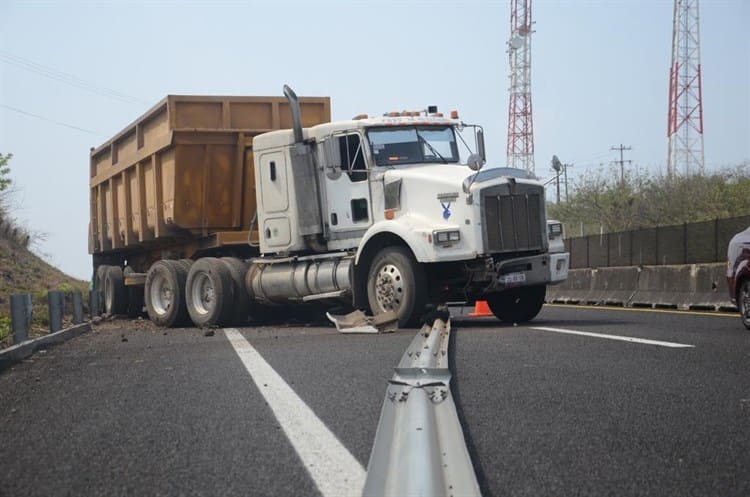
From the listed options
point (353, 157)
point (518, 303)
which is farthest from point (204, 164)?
point (518, 303)

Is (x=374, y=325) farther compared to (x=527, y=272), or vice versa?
(x=527, y=272)

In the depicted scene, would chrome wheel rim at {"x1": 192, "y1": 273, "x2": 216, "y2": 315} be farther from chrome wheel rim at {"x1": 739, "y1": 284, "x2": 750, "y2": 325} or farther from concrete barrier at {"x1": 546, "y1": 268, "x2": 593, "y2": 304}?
concrete barrier at {"x1": 546, "y1": 268, "x2": 593, "y2": 304}

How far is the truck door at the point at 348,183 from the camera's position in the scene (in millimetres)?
13625

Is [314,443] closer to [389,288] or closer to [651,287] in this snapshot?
[389,288]

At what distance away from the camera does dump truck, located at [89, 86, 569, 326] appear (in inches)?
498

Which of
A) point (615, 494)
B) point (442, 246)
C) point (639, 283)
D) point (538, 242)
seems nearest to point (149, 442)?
point (615, 494)

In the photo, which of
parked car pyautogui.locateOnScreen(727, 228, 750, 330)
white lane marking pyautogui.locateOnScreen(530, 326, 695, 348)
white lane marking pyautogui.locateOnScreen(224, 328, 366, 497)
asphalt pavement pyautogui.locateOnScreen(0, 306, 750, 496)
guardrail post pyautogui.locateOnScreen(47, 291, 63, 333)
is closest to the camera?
white lane marking pyautogui.locateOnScreen(224, 328, 366, 497)

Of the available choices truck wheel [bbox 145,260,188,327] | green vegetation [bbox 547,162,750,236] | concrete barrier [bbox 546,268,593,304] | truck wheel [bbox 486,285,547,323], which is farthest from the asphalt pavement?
green vegetation [bbox 547,162,750,236]

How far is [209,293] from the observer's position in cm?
1598

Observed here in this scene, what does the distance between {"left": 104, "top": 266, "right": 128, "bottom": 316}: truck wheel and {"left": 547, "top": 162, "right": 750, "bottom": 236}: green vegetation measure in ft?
61.8

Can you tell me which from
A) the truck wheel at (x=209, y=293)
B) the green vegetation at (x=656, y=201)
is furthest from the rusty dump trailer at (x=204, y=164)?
the green vegetation at (x=656, y=201)

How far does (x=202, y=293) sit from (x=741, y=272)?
8657 millimetres

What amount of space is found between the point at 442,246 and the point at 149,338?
4.45m

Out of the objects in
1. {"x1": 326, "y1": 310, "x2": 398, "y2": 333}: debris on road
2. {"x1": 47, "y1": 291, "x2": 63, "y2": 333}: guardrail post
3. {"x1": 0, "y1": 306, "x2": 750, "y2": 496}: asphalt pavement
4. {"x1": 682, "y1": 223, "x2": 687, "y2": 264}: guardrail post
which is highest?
{"x1": 682, "y1": 223, "x2": 687, "y2": 264}: guardrail post
